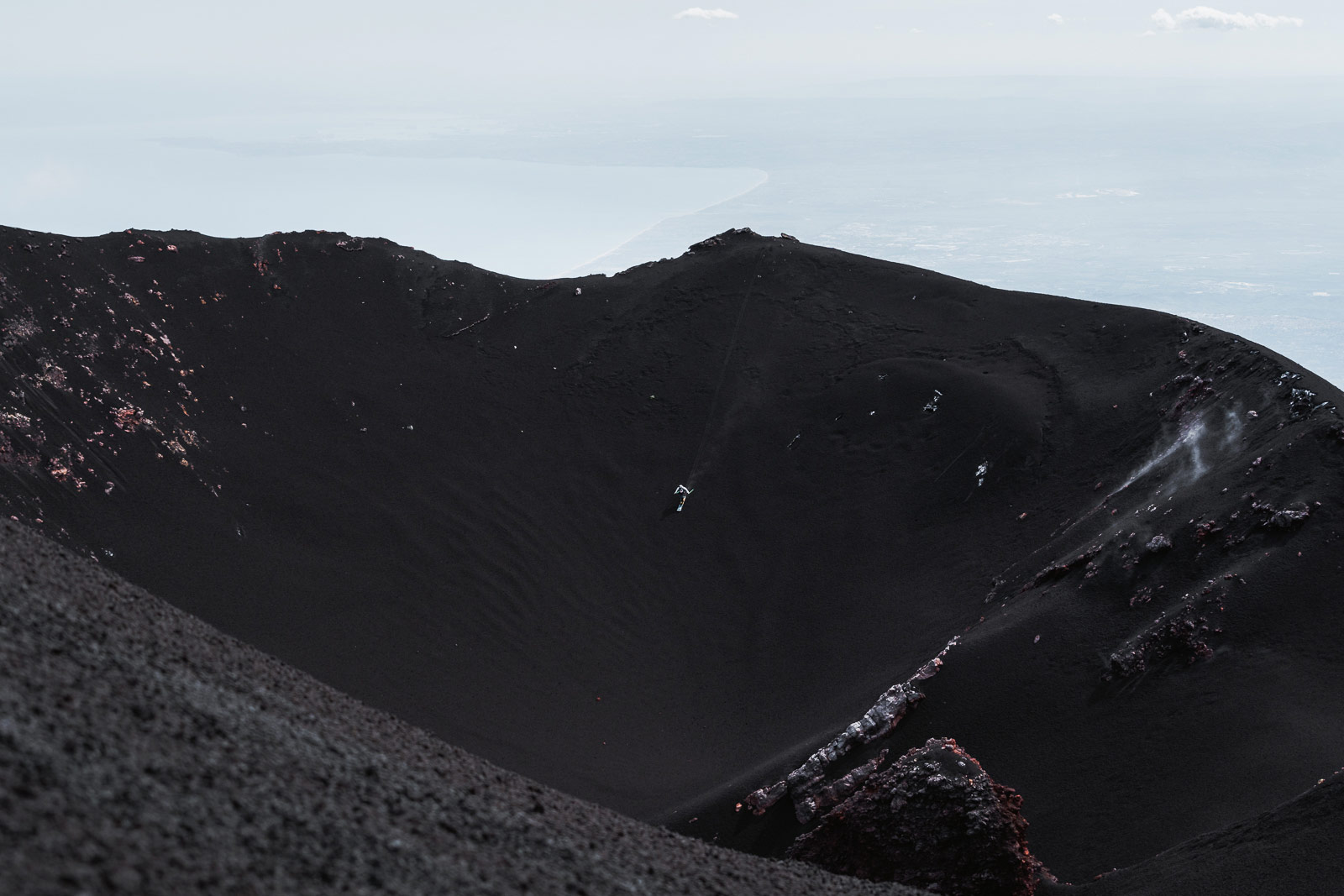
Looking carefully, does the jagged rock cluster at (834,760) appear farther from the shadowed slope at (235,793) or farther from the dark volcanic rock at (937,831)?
the shadowed slope at (235,793)

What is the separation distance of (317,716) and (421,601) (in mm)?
11797

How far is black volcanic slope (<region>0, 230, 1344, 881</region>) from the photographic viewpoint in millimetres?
14250

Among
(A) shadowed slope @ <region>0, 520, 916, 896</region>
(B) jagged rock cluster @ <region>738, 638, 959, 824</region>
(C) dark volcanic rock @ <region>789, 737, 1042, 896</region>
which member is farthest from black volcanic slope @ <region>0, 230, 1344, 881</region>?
(A) shadowed slope @ <region>0, 520, 916, 896</region>

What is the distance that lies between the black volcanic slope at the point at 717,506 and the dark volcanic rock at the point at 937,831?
43.9 inches

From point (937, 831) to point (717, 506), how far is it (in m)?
13.9

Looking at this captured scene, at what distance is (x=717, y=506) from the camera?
25188 mm

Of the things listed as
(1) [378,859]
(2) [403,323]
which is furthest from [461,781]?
(2) [403,323]

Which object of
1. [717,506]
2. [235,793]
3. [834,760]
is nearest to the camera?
[235,793]

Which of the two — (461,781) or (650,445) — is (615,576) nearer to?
(650,445)

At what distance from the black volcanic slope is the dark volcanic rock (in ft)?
3.66

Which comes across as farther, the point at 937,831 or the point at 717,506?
the point at 717,506

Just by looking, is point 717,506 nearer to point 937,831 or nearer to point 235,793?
point 937,831

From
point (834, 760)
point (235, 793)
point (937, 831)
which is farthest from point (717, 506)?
point (235, 793)

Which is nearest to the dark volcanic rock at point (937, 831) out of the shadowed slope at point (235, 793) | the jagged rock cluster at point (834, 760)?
the jagged rock cluster at point (834, 760)
